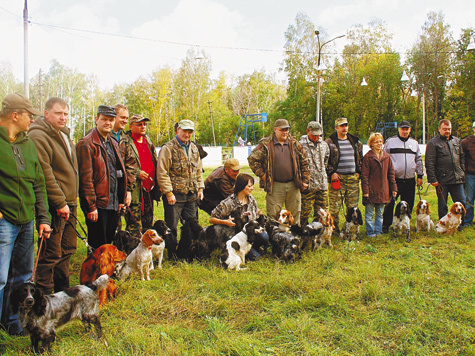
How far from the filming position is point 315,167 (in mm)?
6551

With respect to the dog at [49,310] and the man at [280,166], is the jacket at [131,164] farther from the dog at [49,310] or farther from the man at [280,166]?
the dog at [49,310]

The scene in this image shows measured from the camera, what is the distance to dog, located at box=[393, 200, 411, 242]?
6605 mm

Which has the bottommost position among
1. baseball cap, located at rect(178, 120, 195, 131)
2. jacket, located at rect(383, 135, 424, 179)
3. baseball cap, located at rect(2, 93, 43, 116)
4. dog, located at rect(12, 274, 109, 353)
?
dog, located at rect(12, 274, 109, 353)

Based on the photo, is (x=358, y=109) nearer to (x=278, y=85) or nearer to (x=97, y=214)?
(x=278, y=85)

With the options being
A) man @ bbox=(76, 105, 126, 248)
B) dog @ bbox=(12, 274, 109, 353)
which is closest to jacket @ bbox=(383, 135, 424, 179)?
man @ bbox=(76, 105, 126, 248)

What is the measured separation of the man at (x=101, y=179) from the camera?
13.9ft

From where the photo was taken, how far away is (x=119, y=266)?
14.9ft

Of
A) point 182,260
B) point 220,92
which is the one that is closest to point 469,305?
point 182,260

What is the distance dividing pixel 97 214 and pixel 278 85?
52.1 meters

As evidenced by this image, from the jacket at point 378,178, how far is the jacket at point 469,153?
1.80m

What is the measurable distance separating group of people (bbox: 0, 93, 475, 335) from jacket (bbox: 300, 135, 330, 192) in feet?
0.06

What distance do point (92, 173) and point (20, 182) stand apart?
1323 mm

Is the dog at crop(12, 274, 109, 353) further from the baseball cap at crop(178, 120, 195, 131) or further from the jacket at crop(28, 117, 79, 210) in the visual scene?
the baseball cap at crop(178, 120, 195, 131)

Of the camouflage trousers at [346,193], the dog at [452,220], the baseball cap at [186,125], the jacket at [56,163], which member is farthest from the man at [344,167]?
the jacket at [56,163]
